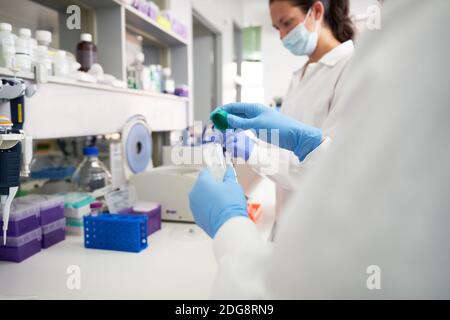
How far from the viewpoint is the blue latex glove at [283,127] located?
3.31ft

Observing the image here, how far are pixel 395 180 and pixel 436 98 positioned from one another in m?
0.10

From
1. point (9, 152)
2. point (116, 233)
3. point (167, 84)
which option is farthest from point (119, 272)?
point (167, 84)

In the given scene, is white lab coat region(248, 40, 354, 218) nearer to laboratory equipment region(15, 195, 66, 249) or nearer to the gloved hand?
the gloved hand

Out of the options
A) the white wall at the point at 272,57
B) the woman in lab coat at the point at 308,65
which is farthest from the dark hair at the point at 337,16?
the white wall at the point at 272,57

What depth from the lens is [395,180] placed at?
34 centimetres

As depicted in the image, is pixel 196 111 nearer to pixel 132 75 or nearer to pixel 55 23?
pixel 132 75

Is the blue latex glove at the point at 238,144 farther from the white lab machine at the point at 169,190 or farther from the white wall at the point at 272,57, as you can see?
the white wall at the point at 272,57

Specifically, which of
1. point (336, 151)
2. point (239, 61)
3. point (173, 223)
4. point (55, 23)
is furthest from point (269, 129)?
point (239, 61)

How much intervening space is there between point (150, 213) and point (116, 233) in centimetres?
20

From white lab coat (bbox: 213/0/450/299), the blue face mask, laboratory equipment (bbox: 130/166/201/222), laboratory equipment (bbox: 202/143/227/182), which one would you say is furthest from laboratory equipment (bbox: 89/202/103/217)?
the blue face mask

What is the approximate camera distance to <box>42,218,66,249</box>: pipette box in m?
1.01

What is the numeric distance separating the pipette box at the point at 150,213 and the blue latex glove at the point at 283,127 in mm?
466

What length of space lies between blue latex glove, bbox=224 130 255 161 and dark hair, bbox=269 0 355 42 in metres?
0.65
